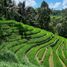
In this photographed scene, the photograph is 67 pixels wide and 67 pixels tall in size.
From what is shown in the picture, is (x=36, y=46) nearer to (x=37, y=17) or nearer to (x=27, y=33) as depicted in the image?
(x=27, y=33)

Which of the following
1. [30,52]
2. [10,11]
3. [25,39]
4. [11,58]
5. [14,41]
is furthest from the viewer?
[10,11]

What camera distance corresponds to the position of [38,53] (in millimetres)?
36156

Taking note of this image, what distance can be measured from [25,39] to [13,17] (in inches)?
1217

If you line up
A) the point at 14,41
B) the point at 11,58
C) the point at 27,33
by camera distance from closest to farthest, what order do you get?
the point at 11,58
the point at 14,41
the point at 27,33

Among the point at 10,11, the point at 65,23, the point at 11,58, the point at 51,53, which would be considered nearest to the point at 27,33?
the point at 51,53

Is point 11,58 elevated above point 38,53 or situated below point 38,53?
above

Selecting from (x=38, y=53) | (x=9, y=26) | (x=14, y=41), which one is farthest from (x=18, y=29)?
(x=38, y=53)

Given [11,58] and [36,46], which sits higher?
[11,58]

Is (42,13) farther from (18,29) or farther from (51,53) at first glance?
(51,53)

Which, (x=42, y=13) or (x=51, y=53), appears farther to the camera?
(x=42, y=13)

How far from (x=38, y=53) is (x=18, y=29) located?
14.3 meters

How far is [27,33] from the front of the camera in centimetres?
4812

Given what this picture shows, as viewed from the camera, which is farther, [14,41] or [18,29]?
[18,29]

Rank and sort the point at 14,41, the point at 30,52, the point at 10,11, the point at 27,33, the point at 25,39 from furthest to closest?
the point at 10,11 → the point at 27,33 → the point at 25,39 → the point at 14,41 → the point at 30,52
